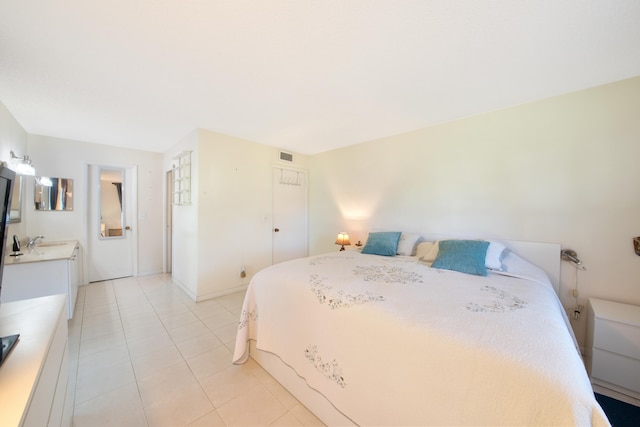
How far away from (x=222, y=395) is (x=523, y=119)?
3679 millimetres

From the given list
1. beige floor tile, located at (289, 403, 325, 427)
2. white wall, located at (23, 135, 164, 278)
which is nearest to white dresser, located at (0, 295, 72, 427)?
beige floor tile, located at (289, 403, 325, 427)

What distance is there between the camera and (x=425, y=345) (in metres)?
1.05

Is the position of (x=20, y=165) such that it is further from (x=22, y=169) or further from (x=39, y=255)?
(x=39, y=255)

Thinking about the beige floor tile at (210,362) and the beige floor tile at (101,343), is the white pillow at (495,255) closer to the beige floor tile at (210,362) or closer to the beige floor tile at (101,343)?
the beige floor tile at (210,362)

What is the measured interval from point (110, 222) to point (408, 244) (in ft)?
16.3

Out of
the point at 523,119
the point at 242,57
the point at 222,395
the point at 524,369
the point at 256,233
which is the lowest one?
the point at 222,395

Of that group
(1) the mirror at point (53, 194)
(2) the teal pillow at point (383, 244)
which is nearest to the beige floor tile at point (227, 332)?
(2) the teal pillow at point (383, 244)

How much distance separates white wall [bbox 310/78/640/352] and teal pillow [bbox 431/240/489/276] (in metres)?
0.55

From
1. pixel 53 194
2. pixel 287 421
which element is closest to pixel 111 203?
pixel 53 194

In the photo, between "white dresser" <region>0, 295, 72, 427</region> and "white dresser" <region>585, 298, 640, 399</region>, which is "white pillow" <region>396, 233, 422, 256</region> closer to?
"white dresser" <region>585, 298, 640, 399</region>

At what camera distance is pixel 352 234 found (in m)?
3.85

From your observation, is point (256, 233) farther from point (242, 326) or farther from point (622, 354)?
point (622, 354)

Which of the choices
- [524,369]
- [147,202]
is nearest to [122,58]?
[524,369]

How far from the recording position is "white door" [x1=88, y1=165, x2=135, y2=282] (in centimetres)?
385
